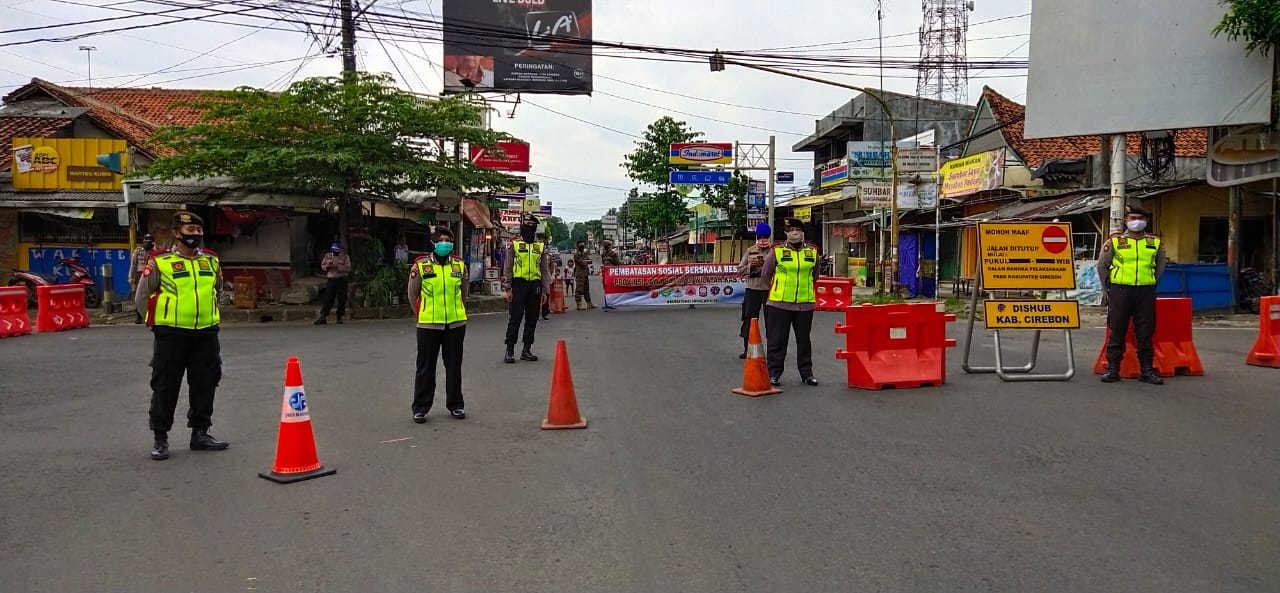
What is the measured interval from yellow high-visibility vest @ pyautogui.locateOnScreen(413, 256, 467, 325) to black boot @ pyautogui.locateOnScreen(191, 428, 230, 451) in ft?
5.95

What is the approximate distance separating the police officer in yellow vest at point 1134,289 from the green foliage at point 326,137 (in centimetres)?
1337

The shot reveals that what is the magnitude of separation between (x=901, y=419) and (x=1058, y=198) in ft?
54.5

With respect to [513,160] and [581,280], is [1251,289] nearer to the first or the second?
[581,280]

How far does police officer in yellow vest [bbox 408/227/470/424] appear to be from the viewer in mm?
7641

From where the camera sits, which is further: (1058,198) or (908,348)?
(1058,198)

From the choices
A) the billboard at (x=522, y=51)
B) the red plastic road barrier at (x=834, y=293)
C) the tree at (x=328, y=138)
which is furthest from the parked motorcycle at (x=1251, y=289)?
the billboard at (x=522, y=51)

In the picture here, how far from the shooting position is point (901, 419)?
752 cm

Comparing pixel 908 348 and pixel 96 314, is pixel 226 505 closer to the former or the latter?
pixel 908 348

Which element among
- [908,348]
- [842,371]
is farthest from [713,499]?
[842,371]

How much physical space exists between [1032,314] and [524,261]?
608 cm

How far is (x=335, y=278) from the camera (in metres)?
17.8

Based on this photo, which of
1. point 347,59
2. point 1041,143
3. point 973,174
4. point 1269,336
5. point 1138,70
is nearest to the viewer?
point 1269,336

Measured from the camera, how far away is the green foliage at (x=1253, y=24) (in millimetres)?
14031

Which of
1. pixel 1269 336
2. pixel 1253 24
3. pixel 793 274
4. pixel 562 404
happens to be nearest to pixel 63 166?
pixel 562 404
